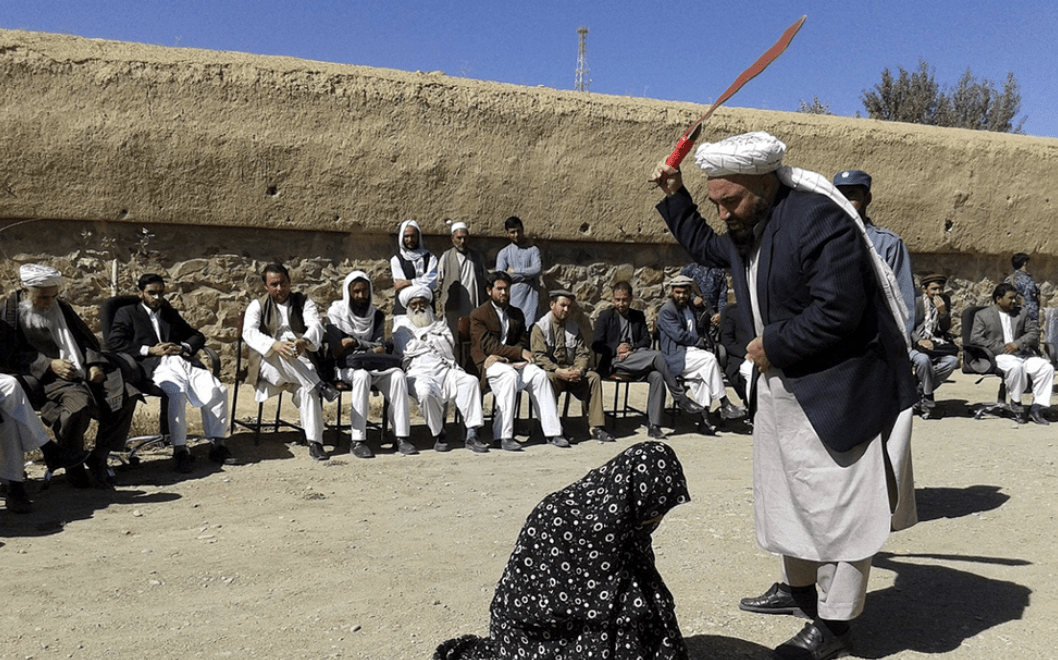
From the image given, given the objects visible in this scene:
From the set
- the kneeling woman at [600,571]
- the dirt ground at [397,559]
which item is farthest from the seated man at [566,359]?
the kneeling woman at [600,571]

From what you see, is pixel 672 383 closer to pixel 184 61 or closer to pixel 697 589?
pixel 697 589

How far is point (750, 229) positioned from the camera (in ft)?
11.0

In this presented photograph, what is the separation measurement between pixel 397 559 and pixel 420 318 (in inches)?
136

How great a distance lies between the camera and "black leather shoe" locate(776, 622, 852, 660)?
3295 millimetres

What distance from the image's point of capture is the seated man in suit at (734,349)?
7931mm

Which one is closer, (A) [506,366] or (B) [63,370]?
(B) [63,370]

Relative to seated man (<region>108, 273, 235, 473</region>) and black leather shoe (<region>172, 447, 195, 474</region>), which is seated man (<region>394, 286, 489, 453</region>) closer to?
seated man (<region>108, 273, 235, 473</region>)

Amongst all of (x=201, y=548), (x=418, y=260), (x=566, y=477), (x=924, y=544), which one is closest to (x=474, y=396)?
(x=566, y=477)

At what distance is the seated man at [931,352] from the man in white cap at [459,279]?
12.4ft

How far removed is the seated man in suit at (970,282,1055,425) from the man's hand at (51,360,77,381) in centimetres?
744

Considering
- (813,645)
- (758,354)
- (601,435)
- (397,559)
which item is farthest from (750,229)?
(601,435)

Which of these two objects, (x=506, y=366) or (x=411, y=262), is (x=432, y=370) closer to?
(x=506, y=366)

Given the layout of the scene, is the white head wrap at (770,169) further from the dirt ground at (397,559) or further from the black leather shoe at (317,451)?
the black leather shoe at (317,451)

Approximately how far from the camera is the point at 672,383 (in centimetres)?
798
